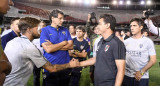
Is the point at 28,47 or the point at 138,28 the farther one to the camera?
the point at 138,28

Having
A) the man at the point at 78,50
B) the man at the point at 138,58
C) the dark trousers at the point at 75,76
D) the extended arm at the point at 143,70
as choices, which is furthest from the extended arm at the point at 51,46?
the dark trousers at the point at 75,76

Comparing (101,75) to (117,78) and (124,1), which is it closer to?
(117,78)

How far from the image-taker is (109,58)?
8.65 feet

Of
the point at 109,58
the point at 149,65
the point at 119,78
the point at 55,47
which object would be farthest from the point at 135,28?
the point at 55,47

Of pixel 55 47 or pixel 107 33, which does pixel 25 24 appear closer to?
pixel 55 47

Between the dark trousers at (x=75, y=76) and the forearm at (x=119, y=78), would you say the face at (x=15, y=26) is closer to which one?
the dark trousers at (x=75, y=76)

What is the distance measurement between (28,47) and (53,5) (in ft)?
127

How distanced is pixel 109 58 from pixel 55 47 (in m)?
1.05

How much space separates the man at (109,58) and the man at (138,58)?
1.14 m

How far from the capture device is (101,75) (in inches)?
105

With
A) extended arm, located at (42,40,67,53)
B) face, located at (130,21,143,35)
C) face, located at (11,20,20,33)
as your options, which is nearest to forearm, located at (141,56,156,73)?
face, located at (130,21,143,35)

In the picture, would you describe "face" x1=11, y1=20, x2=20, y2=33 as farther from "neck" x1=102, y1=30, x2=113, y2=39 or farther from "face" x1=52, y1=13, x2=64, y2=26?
"neck" x1=102, y1=30, x2=113, y2=39

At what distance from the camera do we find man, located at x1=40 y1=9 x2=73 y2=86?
10.7ft

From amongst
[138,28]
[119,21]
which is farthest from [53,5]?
[138,28]
